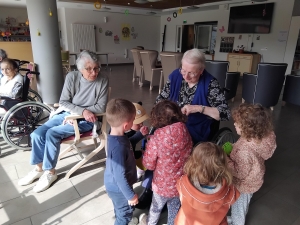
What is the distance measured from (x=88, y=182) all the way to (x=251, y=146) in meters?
1.40

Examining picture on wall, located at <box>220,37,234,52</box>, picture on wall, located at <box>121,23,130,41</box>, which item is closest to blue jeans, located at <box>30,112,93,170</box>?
picture on wall, located at <box>220,37,234,52</box>

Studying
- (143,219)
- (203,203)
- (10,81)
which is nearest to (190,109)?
(203,203)

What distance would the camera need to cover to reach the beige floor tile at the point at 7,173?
6.63 feet

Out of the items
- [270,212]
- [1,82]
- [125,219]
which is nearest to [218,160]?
[125,219]

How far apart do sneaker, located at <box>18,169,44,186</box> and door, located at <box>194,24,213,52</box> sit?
9190 millimetres

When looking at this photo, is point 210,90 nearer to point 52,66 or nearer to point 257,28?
point 52,66

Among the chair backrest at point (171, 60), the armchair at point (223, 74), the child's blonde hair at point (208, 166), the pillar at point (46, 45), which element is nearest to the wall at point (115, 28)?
the chair backrest at point (171, 60)

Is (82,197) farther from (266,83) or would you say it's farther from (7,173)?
(266,83)

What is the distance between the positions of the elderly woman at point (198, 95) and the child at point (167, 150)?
0.39m

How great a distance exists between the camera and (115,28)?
1078cm

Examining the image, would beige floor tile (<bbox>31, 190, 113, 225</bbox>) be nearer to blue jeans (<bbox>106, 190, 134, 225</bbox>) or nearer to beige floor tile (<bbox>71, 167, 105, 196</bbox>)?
beige floor tile (<bbox>71, 167, 105, 196</bbox>)

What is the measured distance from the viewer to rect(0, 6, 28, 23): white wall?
31.0 feet

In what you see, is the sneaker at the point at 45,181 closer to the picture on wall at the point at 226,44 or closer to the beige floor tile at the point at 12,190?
the beige floor tile at the point at 12,190

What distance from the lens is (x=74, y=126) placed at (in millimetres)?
1881
